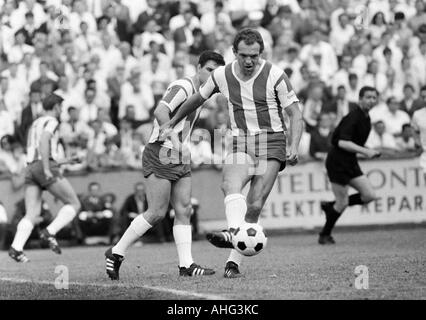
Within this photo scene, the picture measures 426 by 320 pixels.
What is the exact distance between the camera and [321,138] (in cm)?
2059

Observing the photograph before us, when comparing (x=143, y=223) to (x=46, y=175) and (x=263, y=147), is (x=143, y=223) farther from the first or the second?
(x=46, y=175)

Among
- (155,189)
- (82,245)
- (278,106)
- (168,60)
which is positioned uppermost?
(168,60)

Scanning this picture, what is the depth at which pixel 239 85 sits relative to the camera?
11.0m

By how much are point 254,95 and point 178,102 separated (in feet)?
3.00

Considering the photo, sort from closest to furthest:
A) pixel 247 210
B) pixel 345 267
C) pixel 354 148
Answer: pixel 247 210 < pixel 345 267 < pixel 354 148

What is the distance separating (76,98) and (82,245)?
3526 mm

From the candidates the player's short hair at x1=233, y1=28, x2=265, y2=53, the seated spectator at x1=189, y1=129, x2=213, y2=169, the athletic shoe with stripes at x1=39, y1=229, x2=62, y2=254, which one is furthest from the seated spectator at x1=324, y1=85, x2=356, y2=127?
the player's short hair at x1=233, y1=28, x2=265, y2=53

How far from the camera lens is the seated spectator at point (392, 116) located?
837 inches

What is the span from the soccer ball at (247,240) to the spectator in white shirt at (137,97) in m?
11.6

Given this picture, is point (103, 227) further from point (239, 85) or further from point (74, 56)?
point (239, 85)

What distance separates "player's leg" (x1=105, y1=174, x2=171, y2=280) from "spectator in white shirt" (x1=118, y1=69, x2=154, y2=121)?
1053cm

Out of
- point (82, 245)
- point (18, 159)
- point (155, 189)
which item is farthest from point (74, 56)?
point (155, 189)

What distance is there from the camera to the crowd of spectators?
20906 mm

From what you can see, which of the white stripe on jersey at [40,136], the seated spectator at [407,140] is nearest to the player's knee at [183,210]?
the white stripe on jersey at [40,136]
